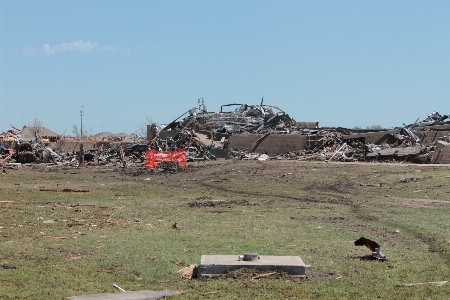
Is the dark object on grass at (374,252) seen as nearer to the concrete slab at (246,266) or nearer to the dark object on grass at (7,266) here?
the concrete slab at (246,266)

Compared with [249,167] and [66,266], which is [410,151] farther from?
[66,266]

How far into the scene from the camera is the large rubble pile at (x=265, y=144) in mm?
36344

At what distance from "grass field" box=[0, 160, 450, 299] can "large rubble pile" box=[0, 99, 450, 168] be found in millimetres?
7973

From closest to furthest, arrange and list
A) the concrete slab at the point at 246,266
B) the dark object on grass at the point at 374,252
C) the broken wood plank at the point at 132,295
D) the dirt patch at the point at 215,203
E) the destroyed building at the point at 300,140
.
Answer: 1. the broken wood plank at the point at 132,295
2. the concrete slab at the point at 246,266
3. the dark object on grass at the point at 374,252
4. the dirt patch at the point at 215,203
5. the destroyed building at the point at 300,140

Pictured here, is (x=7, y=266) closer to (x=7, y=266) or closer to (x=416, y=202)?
(x=7, y=266)

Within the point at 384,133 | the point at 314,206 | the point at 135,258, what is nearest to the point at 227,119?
the point at 384,133

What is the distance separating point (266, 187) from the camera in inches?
1049

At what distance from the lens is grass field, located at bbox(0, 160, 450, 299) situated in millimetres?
9148

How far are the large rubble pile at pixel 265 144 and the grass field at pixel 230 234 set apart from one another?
7973mm

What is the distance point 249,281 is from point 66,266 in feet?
9.50

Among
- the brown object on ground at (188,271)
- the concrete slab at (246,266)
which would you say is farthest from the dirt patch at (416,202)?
the brown object on ground at (188,271)

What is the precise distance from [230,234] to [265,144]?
2829 cm

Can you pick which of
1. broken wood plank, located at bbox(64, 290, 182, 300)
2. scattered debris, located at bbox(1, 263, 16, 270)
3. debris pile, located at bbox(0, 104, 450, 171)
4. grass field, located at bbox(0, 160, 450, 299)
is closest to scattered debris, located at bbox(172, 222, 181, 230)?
grass field, located at bbox(0, 160, 450, 299)

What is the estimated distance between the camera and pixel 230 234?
13.6 m
